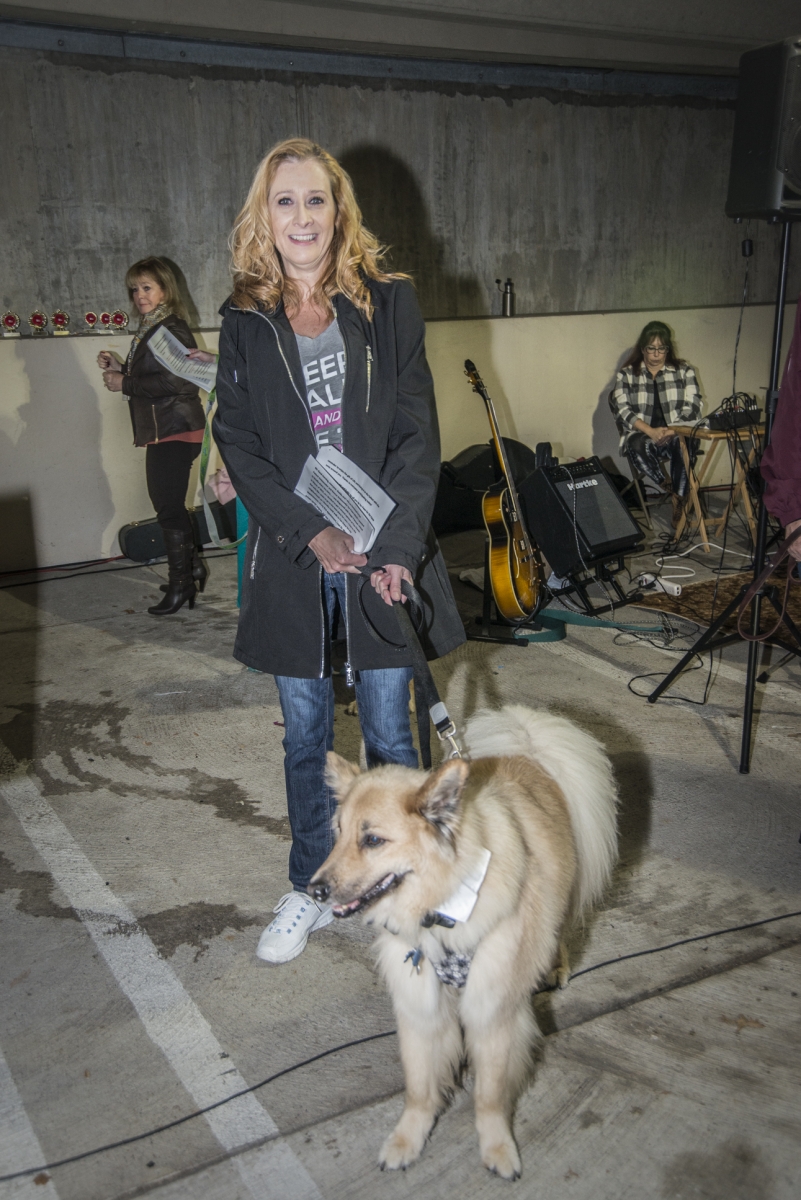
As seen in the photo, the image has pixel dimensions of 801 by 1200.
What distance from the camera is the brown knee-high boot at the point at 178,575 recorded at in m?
5.11

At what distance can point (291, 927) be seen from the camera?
7.62 ft

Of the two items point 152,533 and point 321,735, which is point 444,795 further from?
point 152,533

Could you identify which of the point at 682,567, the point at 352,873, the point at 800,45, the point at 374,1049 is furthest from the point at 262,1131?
the point at 682,567

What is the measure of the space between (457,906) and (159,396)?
3.96m

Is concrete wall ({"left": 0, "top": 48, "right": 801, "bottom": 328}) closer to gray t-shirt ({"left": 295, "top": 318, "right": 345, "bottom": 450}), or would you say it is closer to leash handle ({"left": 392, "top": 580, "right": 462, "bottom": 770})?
gray t-shirt ({"left": 295, "top": 318, "right": 345, "bottom": 450})

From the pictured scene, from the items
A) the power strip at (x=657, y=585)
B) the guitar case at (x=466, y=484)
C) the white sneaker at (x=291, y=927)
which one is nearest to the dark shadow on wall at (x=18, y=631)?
the white sneaker at (x=291, y=927)

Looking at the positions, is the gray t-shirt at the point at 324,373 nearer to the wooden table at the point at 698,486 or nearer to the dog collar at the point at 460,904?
the dog collar at the point at 460,904

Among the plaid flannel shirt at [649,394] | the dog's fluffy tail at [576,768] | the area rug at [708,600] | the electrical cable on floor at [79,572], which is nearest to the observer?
the dog's fluffy tail at [576,768]

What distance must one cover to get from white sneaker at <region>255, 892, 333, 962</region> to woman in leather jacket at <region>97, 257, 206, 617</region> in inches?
119

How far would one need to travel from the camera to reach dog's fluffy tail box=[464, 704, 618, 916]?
2.04 m

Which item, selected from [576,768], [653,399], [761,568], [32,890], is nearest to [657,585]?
[653,399]

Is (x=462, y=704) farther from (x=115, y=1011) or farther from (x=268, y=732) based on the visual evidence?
(x=115, y=1011)

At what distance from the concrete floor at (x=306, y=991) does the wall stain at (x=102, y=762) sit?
0.01 metres

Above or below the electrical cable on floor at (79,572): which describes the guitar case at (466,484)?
above
